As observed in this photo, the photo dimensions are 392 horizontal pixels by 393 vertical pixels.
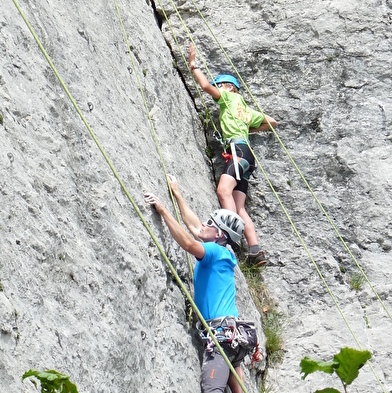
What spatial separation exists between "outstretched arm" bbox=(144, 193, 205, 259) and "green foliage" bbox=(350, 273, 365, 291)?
2.62 meters

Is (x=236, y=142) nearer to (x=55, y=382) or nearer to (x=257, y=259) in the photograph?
(x=257, y=259)

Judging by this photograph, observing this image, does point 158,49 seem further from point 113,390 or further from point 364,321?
point 113,390

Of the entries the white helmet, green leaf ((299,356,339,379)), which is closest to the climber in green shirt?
the white helmet

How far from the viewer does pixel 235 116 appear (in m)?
7.19

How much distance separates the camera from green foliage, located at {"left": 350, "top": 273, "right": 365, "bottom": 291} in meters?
6.96

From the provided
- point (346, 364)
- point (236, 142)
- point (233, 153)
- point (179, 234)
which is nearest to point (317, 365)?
point (346, 364)

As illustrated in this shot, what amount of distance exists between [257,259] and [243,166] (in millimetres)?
978

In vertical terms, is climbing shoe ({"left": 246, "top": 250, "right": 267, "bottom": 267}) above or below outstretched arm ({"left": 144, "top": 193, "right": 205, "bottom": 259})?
below

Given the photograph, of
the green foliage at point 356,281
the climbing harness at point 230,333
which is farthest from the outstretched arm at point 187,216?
the green foliage at point 356,281

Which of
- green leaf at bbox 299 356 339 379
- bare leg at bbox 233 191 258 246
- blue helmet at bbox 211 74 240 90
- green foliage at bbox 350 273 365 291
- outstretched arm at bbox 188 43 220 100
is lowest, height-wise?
green foliage at bbox 350 273 365 291

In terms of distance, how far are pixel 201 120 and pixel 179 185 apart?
5.42ft

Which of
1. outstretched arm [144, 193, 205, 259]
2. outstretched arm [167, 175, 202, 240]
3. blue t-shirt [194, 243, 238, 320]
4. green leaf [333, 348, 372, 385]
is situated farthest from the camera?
outstretched arm [167, 175, 202, 240]

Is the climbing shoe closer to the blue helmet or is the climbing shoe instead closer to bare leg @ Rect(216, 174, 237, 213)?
bare leg @ Rect(216, 174, 237, 213)

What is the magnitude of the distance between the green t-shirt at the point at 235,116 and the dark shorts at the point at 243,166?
0.14 meters
